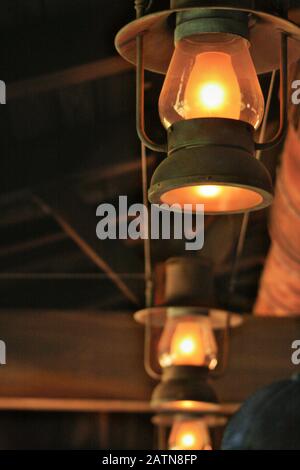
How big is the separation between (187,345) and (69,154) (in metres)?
0.98

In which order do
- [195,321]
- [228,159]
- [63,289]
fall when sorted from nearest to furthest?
[228,159], [195,321], [63,289]

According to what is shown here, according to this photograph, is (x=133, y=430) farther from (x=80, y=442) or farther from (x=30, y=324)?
(x=30, y=324)

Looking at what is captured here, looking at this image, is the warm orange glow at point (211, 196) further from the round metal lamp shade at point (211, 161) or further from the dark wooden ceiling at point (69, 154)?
the dark wooden ceiling at point (69, 154)

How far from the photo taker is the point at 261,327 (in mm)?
6273

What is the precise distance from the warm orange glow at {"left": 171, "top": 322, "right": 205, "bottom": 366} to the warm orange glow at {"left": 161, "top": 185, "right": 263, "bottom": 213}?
7.87 ft

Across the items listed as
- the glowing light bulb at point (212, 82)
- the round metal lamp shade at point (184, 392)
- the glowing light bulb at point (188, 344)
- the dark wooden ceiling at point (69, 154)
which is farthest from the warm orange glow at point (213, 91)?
the glowing light bulb at point (188, 344)

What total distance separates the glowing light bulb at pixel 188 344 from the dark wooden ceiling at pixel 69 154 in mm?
155

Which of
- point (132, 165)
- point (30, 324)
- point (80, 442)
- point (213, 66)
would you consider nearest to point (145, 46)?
point (213, 66)

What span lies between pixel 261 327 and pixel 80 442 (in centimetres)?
330

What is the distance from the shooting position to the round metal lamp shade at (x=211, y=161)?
6.13ft

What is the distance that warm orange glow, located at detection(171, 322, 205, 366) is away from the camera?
4367 millimetres

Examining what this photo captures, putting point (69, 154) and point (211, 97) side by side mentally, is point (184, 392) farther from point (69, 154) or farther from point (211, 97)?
Result: point (211, 97)

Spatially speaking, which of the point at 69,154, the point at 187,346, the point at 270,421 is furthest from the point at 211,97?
the point at 69,154

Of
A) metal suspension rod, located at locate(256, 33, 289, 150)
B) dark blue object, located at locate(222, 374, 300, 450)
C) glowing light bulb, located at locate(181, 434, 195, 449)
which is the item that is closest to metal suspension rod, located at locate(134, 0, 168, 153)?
metal suspension rod, located at locate(256, 33, 289, 150)
